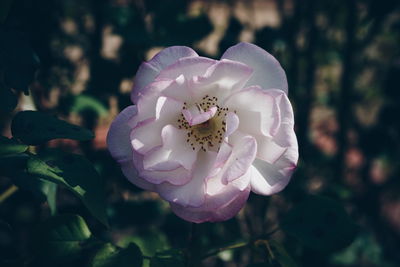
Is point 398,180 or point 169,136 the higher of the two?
point 169,136

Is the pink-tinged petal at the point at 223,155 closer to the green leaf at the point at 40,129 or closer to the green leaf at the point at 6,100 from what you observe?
the green leaf at the point at 40,129

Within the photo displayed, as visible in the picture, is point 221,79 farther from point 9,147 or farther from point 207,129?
point 9,147

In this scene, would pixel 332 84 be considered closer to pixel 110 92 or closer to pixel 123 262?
pixel 110 92

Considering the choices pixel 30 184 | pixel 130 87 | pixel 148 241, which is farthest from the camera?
pixel 130 87

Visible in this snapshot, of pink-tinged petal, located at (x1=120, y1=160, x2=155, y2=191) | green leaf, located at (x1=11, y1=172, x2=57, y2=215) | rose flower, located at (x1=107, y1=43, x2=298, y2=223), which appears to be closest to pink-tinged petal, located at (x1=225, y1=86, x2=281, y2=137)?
rose flower, located at (x1=107, y1=43, x2=298, y2=223)

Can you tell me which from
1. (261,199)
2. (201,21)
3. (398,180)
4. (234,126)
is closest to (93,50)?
(201,21)

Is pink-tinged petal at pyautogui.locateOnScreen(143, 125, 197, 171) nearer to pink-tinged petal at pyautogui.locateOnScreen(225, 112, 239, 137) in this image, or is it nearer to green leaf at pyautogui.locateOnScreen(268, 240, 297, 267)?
pink-tinged petal at pyautogui.locateOnScreen(225, 112, 239, 137)

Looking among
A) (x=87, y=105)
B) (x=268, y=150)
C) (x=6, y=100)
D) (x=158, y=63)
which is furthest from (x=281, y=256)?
(x=87, y=105)
